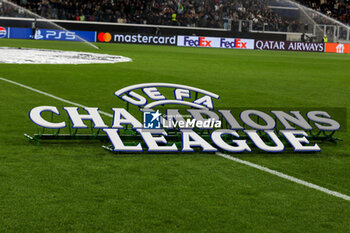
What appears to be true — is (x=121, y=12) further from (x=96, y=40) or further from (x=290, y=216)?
(x=290, y=216)

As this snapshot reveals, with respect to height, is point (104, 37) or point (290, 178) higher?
point (290, 178)

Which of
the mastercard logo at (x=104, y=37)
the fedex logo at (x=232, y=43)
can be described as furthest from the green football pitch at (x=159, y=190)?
the fedex logo at (x=232, y=43)

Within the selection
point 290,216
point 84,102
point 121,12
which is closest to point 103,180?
point 290,216

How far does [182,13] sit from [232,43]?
5.54 metres

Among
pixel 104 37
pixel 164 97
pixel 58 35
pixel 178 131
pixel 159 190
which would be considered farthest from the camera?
pixel 58 35

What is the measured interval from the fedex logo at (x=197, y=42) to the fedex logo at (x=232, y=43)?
116 cm

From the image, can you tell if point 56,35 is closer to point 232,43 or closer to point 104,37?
point 104,37

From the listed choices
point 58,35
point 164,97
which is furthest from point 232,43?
point 164,97

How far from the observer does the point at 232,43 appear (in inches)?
2183

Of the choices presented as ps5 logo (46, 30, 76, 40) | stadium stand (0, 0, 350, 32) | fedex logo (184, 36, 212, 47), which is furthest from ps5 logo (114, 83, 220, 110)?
fedex logo (184, 36, 212, 47)

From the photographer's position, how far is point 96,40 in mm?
52688

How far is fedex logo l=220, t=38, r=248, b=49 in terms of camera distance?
55.3 metres

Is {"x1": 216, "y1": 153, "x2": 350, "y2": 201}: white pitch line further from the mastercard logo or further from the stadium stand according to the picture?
the stadium stand

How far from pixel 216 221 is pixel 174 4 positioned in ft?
177
